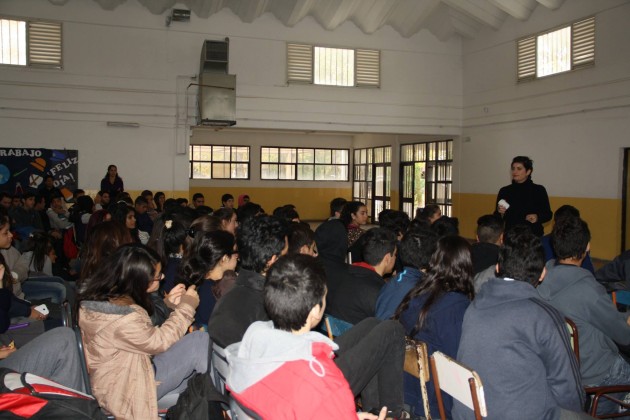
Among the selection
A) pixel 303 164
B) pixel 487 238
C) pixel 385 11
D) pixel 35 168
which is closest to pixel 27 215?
pixel 35 168

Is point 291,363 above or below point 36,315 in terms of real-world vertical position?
above

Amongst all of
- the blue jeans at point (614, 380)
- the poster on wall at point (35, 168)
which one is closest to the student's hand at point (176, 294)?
the blue jeans at point (614, 380)

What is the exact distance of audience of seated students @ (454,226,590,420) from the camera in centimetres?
222

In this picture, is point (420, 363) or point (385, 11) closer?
point (420, 363)

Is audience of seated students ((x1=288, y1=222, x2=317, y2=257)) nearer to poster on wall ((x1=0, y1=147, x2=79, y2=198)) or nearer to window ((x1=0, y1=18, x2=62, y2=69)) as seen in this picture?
poster on wall ((x1=0, y1=147, x2=79, y2=198))

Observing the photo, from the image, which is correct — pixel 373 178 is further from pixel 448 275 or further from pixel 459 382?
pixel 459 382

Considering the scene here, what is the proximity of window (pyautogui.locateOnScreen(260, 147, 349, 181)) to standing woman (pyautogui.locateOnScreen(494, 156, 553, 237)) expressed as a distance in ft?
41.3

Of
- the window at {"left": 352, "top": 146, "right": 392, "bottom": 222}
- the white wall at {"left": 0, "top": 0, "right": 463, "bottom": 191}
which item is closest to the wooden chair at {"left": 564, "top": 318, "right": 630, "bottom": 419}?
the white wall at {"left": 0, "top": 0, "right": 463, "bottom": 191}

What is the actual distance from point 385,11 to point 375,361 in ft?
36.4

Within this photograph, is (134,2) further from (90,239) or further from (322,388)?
(322,388)

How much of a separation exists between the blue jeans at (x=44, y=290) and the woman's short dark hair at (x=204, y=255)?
8.64 feet

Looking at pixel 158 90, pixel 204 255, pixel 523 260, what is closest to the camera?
pixel 523 260

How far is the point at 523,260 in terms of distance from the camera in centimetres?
256

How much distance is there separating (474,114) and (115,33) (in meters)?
8.02
